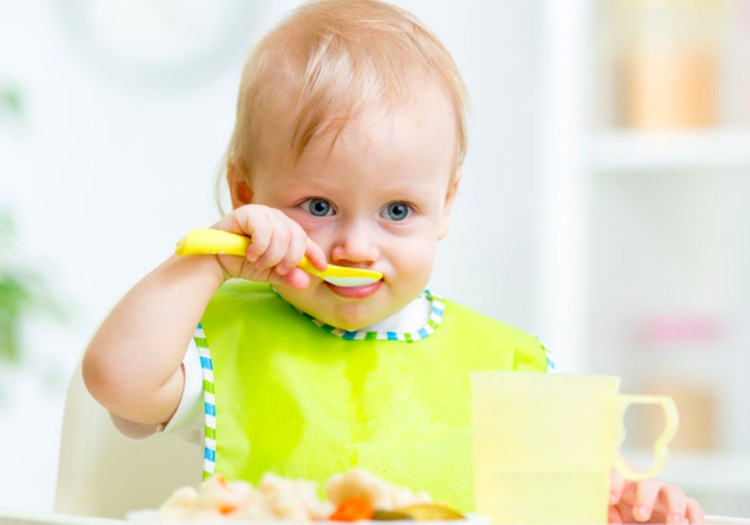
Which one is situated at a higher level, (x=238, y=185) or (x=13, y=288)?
(x=13, y=288)

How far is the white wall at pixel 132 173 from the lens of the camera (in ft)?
9.75

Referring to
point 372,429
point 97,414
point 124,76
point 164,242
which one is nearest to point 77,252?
point 164,242

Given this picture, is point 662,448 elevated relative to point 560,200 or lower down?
lower down

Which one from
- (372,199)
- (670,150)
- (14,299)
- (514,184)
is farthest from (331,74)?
(514,184)

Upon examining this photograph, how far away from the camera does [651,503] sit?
A: 88cm

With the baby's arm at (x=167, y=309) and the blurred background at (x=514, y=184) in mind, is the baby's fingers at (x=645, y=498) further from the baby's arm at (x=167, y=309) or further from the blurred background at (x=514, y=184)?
the blurred background at (x=514, y=184)

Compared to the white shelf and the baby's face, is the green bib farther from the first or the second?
the white shelf

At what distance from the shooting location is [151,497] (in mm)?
1141

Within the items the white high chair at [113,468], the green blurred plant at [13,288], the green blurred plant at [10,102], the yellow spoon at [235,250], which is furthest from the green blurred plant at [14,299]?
the yellow spoon at [235,250]

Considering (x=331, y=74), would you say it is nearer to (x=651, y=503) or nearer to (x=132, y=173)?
(x=651, y=503)

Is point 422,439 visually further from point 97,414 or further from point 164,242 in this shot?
point 164,242

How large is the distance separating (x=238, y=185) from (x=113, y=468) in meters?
0.30

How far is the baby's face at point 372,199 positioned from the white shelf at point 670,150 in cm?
157

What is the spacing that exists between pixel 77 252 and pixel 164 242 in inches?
8.9
